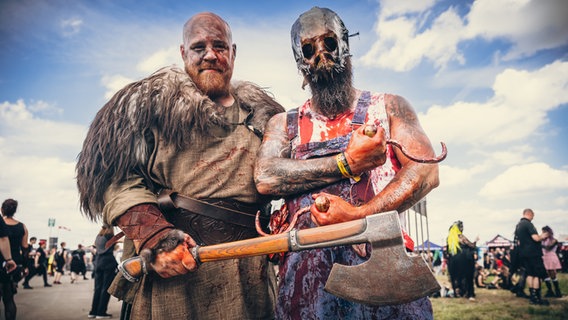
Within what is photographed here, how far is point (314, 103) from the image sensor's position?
230 centimetres

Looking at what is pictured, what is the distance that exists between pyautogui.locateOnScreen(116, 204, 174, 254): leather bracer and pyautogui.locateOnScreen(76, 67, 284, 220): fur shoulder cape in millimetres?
266

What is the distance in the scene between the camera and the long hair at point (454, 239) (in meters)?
11.0

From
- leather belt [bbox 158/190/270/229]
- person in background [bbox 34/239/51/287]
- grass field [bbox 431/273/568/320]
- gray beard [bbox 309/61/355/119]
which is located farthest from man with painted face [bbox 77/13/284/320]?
person in background [bbox 34/239/51/287]

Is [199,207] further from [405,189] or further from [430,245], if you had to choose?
[430,245]

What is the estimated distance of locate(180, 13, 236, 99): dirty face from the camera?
8.33 feet

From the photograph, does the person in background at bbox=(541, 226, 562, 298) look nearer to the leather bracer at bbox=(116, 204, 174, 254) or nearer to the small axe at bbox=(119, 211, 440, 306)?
the small axe at bbox=(119, 211, 440, 306)

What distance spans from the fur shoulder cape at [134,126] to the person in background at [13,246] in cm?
494

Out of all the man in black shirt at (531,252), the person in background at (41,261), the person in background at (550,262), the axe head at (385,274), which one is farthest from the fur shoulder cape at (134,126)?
the person in background at (41,261)

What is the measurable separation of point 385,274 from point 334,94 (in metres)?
1.05

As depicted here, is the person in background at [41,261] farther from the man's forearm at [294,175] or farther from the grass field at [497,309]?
the man's forearm at [294,175]

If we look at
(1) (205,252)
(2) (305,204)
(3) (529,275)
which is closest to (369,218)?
(2) (305,204)

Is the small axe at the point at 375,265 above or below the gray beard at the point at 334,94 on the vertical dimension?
below

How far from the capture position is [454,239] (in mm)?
11055

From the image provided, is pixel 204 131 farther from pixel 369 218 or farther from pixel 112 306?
pixel 112 306
